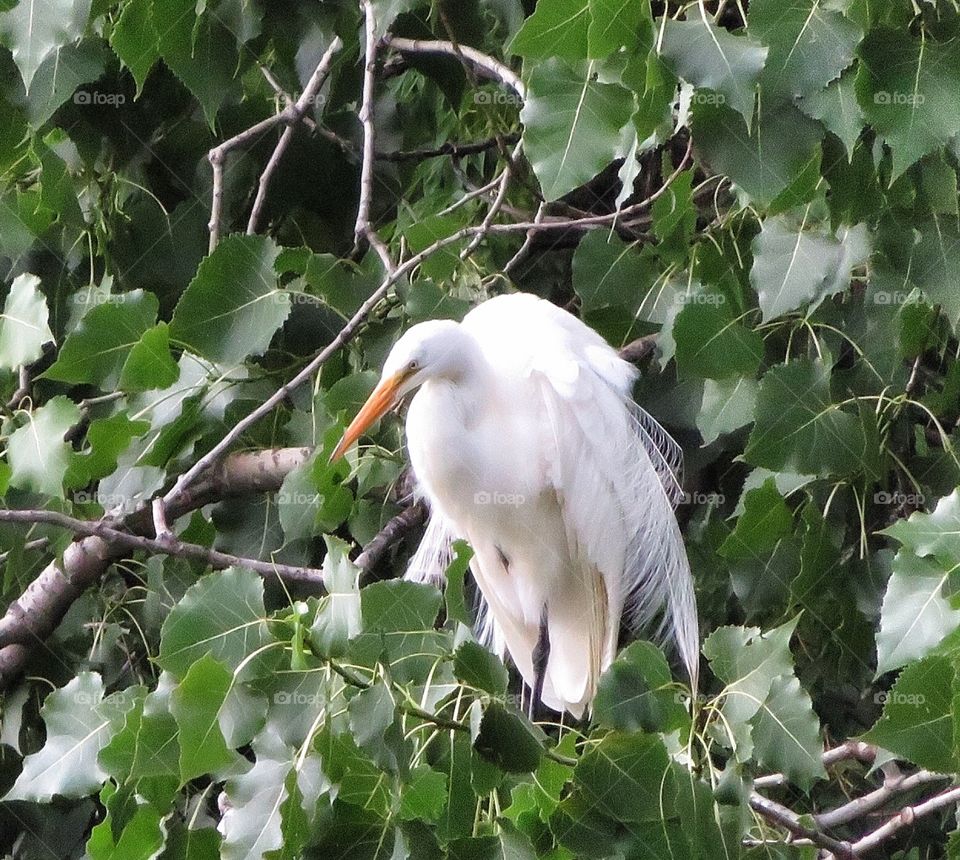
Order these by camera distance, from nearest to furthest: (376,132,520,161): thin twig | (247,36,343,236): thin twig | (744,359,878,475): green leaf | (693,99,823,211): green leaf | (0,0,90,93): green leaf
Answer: (693,99,823,211): green leaf → (0,0,90,93): green leaf → (744,359,878,475): green leaf → (247,36,343,236): thin twig → (376,132,520,161): thin twig

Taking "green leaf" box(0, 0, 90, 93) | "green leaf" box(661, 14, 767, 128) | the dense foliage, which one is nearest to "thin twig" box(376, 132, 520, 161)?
the dense foliage

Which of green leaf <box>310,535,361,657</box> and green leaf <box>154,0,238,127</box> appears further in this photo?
green leaf <box>154,0,238,127</box>

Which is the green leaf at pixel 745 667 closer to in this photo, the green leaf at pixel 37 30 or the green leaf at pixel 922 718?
the green leaf at pixel 922 718

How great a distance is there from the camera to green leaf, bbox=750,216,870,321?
1.60 meters

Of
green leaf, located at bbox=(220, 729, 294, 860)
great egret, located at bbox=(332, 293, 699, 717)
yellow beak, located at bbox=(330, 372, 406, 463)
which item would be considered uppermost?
green leaf, located at bbox=(220, 729, 294, 860)

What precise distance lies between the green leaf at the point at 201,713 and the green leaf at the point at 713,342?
2.55 feet

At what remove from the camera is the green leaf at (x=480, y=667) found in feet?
3.91

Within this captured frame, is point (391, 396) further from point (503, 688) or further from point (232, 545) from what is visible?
point (503, 688)

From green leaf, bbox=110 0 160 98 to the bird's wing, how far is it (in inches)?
28.8

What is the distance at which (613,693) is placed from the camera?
128 centimetres

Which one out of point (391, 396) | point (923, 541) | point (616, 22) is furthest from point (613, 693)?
point (391, 396)

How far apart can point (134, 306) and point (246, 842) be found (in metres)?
0.86

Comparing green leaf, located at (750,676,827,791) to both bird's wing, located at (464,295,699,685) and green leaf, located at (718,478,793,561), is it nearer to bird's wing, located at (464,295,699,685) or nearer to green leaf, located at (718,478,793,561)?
green leaf, located at (718,478,793,561)

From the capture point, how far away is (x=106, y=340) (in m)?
1.85
